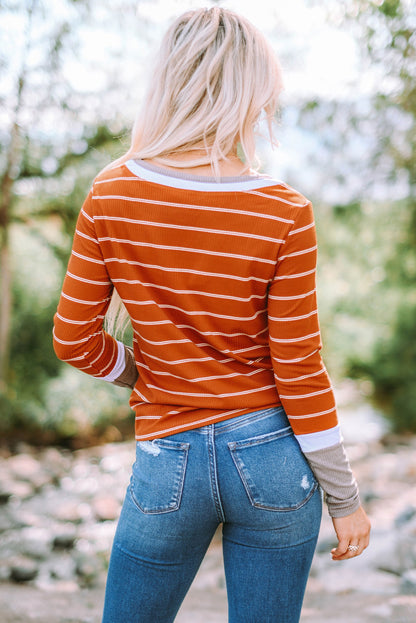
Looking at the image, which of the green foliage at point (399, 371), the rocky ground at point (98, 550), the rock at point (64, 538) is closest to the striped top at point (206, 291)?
the rocky ground at point (98, 550)

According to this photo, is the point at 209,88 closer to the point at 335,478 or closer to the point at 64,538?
the point at 335,478

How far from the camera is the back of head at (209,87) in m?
0.85

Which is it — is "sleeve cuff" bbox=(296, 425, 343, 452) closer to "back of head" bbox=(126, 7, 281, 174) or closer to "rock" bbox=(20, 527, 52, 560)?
→ "back of head" bbox=(126, 7, 281, 174)

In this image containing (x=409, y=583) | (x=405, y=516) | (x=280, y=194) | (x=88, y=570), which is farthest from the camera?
(x=405, y=516)

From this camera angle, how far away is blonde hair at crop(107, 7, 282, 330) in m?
0.85

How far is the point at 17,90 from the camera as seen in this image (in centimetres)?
340

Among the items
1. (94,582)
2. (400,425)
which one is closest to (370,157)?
(94,582)

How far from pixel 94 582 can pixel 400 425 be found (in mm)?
4853

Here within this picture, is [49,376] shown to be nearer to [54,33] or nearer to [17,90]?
[17,90]

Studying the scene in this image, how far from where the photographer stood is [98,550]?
10.3 feet

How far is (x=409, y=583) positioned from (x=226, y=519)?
1.87m

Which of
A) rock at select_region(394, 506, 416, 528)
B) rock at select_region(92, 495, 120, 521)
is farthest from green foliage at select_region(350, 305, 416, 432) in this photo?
rock at select_region(92, 495, 120, 521)

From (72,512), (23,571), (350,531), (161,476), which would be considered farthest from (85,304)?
(72,512)

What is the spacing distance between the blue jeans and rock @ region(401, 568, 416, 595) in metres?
1.65
